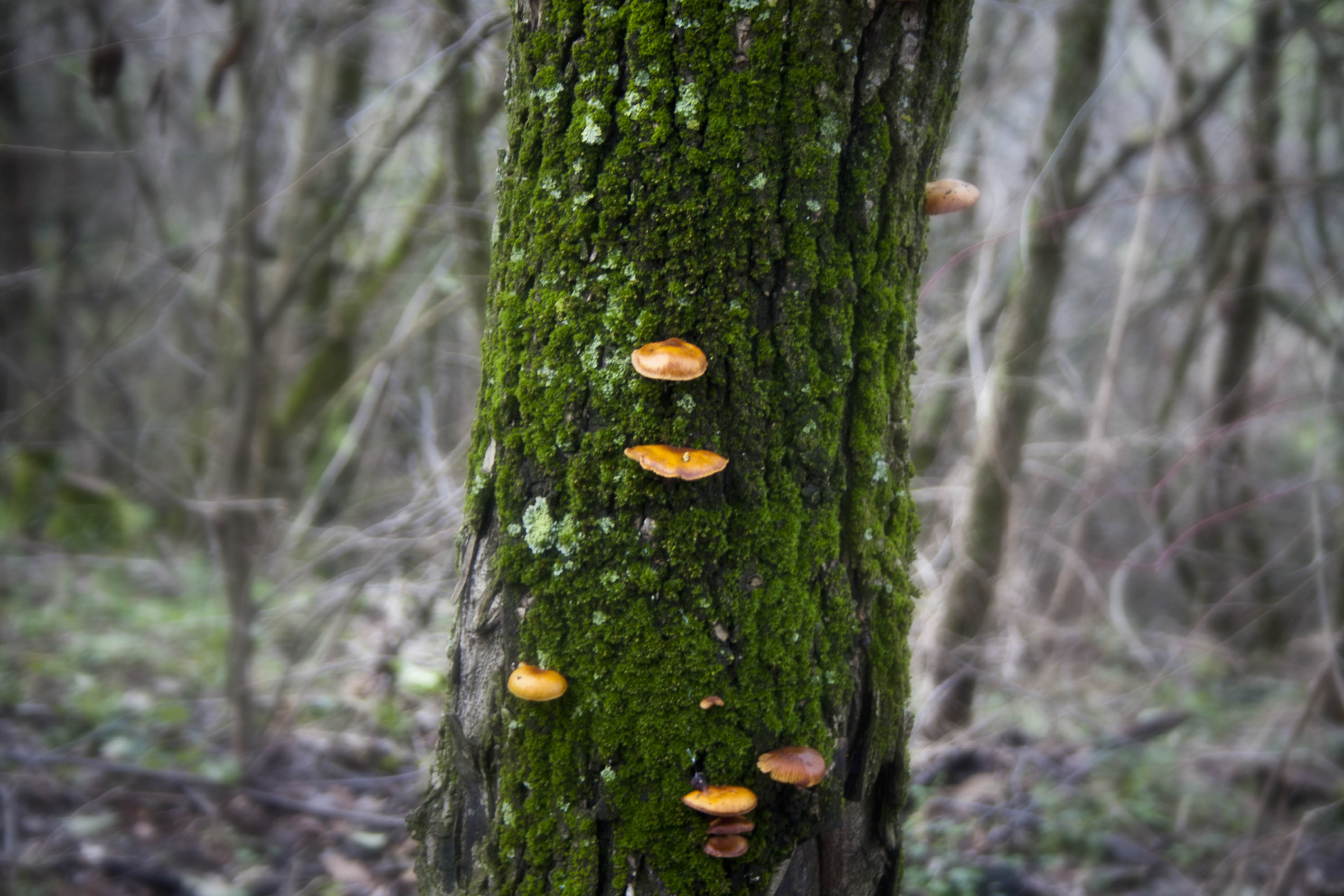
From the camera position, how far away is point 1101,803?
404cm

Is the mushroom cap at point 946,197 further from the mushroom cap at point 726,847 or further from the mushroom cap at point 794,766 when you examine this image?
the mushroom cap at point 726,847

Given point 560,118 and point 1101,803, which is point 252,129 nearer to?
point 560,118

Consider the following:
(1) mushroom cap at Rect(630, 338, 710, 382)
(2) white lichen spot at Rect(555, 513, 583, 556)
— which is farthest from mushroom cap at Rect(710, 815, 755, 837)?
(1) mushroom cap at Rect(630, 338, 710, 382)

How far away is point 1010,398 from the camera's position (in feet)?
14.8

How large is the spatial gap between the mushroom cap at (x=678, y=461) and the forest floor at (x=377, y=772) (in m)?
2.63

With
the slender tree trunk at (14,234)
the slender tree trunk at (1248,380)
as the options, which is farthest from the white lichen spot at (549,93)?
the slender tree trunk at (14,234)

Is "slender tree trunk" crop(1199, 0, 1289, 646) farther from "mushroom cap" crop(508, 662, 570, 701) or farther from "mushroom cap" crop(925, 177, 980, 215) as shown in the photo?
"mushroom cap" crop(508, 662, 570, 701)

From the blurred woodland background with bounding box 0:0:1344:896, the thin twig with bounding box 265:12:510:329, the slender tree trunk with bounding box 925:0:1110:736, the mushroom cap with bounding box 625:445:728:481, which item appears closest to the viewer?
the mushroom cap with bounding box 625:445:728:481

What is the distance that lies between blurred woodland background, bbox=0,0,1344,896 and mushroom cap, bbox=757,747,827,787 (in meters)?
2.16

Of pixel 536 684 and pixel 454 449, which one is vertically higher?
pixel 536 684

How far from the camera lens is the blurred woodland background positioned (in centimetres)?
345

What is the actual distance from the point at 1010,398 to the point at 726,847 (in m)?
3.79

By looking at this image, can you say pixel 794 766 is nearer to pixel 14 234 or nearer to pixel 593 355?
pixel 593 355

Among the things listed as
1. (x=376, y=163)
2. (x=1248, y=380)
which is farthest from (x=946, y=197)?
(x=1248, y=380)
